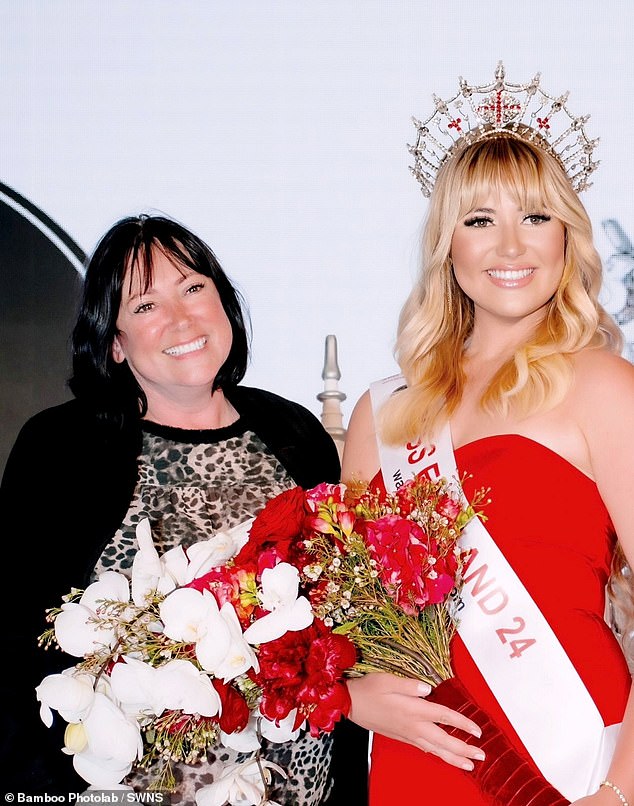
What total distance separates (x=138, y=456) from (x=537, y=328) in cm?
74

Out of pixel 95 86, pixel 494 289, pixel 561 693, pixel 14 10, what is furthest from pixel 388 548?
pixel 14 10

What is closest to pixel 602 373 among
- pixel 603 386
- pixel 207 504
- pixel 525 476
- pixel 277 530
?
pixel 603 386

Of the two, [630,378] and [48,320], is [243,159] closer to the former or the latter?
[48,320]

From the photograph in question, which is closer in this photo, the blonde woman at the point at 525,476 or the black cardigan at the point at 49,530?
the blonde woman at the point at 525,476

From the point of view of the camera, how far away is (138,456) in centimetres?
201

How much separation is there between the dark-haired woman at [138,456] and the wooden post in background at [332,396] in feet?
1.68

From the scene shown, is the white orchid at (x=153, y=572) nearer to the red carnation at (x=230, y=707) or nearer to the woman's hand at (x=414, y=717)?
the red carnation at (x=230, y=707)

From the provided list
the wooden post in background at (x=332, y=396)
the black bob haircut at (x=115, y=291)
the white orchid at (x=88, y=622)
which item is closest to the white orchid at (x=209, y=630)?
the white orchid at (x=88, y=622)

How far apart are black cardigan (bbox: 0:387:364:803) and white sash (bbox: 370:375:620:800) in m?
0.43

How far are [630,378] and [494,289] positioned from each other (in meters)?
0.27

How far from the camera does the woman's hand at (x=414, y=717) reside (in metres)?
1.54

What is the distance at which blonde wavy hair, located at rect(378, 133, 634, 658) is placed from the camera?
1810 mm

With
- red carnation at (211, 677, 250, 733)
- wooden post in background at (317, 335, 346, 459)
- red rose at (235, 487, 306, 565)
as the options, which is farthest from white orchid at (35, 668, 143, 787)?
wooden post in background at (317, 335, 346, 459)

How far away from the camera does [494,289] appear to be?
1836mm
